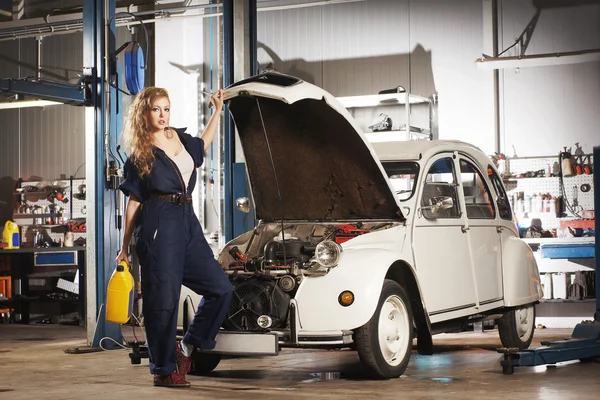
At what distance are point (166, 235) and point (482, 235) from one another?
10.0ft

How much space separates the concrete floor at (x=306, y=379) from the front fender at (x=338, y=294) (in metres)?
0.43

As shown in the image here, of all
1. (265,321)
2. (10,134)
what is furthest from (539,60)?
(10,134)

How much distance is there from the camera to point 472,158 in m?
8.46

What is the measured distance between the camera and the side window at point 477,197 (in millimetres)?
8227

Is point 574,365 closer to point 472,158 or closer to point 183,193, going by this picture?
point 472,158

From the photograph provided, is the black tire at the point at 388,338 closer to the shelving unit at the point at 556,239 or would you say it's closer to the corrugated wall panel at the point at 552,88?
the shelving unit at the point at 556,239

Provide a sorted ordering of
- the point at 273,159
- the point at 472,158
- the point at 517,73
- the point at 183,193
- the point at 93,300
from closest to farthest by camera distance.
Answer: the point at 183,193
the point at 273,159
the point at 472,158
the point at 93,300
the point at 517,73

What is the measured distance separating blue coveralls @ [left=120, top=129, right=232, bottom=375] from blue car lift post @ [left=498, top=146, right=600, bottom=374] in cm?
212

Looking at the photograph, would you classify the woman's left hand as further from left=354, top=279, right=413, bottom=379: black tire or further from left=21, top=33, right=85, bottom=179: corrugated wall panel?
left=21, top=33, right=85, bottom=179: corrugated wall panel

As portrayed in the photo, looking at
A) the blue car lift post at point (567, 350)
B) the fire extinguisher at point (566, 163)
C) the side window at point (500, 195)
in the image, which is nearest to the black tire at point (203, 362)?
the blue car lift post at point (567, 350)

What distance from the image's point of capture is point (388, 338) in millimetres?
6750

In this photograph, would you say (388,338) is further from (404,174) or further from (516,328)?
(516,328)

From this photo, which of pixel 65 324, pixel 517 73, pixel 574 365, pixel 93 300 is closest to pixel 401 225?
pixel 574 365

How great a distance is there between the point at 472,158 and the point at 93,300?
4.04 metres
